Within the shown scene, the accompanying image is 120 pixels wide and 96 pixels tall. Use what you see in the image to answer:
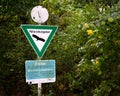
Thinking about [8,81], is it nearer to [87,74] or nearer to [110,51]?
[87,74]

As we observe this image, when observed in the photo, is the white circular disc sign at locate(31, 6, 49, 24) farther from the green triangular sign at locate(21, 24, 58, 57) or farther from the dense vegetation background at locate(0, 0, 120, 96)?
the dense vegetation background at locate(0, 0, 120, 96)

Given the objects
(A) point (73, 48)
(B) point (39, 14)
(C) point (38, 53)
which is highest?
(B) point (39, 14)

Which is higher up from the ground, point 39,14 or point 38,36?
point 39,14

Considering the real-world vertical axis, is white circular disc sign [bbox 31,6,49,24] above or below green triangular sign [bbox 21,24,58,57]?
above

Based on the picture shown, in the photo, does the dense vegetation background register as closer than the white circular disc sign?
Yes

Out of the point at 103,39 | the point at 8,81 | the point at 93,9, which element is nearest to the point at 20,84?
the point at 8,81

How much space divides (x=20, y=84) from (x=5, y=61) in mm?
855

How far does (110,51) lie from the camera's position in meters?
5.99

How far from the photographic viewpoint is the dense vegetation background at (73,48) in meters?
5.82

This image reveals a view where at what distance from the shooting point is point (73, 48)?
7805mm

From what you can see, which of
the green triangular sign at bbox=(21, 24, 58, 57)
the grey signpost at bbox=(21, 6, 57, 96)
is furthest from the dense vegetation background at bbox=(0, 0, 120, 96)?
the green triangular sign at bbox=(21, 24, 58, 57)

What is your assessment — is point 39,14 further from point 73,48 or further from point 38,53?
point 73,48

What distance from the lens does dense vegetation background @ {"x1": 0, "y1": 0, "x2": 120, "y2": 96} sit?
19.1 ft

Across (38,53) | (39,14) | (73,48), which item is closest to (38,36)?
(38,53)
